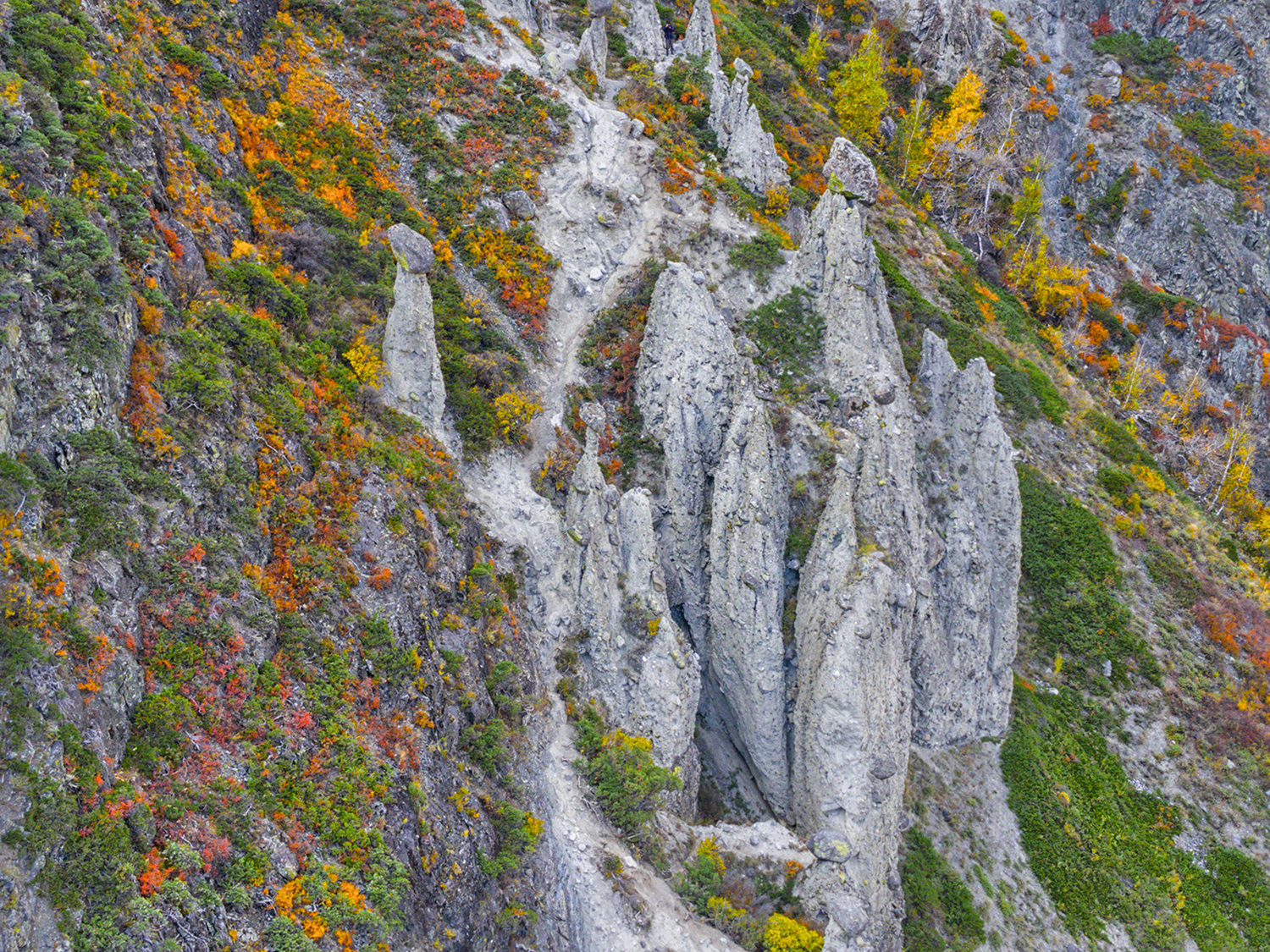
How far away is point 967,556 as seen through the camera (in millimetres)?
34844

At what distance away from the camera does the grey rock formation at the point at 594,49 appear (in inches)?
1716

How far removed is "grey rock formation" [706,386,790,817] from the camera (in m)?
28.7

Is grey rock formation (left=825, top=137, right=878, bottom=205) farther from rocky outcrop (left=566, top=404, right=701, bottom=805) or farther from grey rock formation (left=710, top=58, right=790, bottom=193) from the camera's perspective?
rocky outcrop (left=566, top=404, right=701, bottom=805)

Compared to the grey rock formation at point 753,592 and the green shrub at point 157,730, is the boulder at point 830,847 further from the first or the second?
the green shrub at point 157,730

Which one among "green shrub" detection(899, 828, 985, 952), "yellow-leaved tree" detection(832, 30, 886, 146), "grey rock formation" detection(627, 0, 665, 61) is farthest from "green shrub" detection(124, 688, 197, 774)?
"yellow-leaved tree" detection(832, 30, 886, 146)

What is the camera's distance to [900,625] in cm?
2886

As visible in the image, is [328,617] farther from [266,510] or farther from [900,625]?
[900,625]

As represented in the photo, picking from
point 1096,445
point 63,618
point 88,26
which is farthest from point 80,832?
point 1096,445

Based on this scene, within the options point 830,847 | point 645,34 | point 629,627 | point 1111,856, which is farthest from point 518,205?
point 1111,856

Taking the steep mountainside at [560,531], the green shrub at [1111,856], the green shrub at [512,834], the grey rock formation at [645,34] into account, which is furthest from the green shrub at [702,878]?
the grey rock formation at [645,34]

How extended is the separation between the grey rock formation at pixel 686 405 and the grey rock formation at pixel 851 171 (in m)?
23.1

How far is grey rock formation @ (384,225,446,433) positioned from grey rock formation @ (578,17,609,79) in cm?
2419

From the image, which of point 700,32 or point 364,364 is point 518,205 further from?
point 700,32

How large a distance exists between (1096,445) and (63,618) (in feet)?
170
